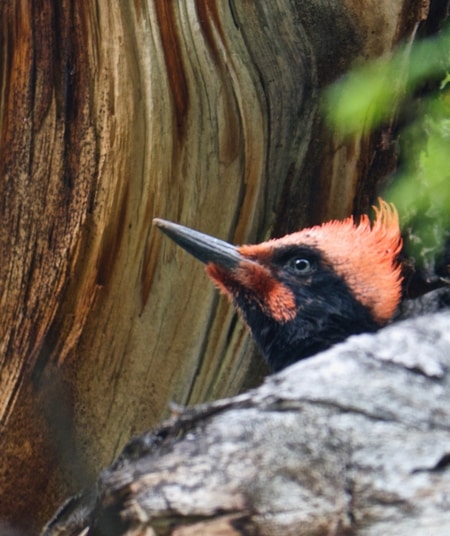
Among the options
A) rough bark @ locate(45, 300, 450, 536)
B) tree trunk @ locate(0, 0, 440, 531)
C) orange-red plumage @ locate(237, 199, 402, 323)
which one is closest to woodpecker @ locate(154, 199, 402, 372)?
orange-red plumage @ locate(237, 199, 402, 323)

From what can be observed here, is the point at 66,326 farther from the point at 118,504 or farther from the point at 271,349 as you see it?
the point at 118,504

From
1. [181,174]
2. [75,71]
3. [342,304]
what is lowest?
[342,304]

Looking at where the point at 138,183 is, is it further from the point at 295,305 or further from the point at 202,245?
the point at 295,305

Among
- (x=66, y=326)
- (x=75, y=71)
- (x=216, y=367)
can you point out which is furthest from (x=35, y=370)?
(x=75, y=71)

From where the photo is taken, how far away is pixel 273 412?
1461mm

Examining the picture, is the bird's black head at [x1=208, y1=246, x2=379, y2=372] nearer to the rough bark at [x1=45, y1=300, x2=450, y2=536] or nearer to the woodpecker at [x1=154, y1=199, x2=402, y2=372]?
the woodpecker at [x1=154, y1=199, x2=402, y2=372]

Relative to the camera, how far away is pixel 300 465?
1399 mm

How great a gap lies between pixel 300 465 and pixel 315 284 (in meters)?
0.88

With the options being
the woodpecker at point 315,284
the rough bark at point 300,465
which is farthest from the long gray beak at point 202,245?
the rough bark at point 300,465

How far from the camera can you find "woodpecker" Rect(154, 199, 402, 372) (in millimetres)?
2191

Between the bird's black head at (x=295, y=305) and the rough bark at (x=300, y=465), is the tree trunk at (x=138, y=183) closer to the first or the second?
the bird's black head at (x=295, y=305)

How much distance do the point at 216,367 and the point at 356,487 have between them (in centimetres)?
101

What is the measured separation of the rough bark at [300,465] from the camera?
137 centimetres

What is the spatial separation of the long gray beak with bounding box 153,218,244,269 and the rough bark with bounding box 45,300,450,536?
0.62m
